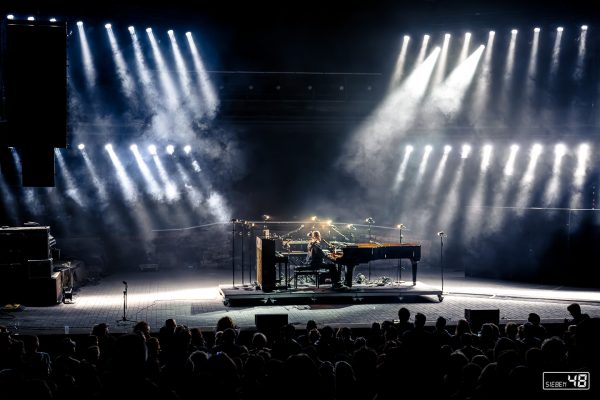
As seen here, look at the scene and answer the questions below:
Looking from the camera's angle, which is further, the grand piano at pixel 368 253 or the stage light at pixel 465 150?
the stage light at pixel 465 150

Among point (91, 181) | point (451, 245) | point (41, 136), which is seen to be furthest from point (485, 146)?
point (41, 136)

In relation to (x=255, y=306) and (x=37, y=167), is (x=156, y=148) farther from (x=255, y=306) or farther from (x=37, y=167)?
(x=37, y=167)

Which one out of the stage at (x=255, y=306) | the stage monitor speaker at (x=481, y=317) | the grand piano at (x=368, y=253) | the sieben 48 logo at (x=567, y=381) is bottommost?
the stage at (x=255, y=306)

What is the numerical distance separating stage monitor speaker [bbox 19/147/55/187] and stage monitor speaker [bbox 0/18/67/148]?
0.14m

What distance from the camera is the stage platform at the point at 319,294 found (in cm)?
1312

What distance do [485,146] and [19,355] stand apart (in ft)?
54.2

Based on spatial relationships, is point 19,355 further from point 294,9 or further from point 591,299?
point 294,9

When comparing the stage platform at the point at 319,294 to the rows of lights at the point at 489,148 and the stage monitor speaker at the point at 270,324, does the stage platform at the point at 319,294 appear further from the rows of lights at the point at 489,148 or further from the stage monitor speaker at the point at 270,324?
the rows of lights at the point at 489,148

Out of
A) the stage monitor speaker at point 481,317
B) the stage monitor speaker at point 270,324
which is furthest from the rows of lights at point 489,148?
the stage monitor speaker at point 270,324

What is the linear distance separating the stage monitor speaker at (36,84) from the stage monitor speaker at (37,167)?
135 millimetres

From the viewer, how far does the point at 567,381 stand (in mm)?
4488

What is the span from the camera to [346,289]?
44.5 feet

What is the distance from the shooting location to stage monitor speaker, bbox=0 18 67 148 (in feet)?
31.8

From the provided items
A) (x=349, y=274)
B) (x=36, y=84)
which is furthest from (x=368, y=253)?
(x=36, y=84)
